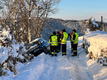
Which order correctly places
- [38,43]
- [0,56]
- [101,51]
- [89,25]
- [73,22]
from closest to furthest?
[0,56]
[101,51]
[38,43]
[89,25]
[73,22]

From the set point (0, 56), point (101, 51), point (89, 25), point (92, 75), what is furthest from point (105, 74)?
point (89, 25)

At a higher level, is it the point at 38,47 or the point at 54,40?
the point at 54,40

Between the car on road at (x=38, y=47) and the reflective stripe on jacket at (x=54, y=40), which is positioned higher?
the reflective stripe on jacket at (x=54, y=40)

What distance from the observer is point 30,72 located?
5.99 m

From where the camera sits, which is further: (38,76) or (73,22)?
(73,22)

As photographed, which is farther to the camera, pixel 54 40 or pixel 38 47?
pixel 38 47

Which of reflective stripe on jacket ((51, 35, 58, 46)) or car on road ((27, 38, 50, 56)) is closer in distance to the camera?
reflective stripe on jacket ((51, 35, 58, 46))

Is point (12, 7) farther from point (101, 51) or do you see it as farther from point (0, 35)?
point (101, 51)

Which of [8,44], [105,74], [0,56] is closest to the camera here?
[0,56]

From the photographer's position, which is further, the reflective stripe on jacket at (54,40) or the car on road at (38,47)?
the car on road at (38,47)

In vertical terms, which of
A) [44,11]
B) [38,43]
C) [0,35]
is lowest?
[38,43]

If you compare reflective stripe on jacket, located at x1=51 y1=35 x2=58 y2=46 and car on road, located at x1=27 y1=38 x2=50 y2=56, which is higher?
reflective stripe on jacket, located at x1=51 y1=35 x2=58 y2=46

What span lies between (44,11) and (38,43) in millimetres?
10062

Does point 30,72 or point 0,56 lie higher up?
point 0,56
